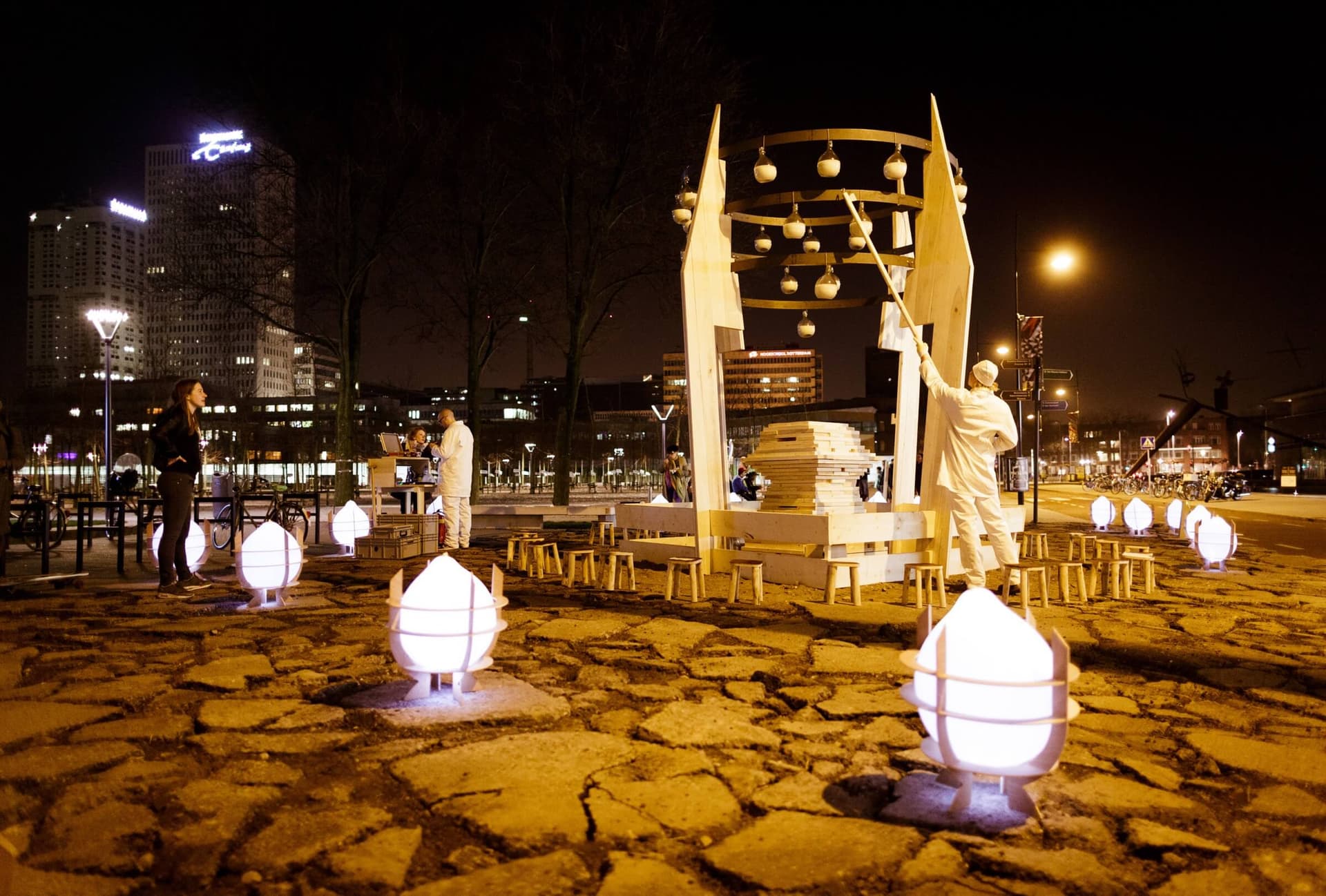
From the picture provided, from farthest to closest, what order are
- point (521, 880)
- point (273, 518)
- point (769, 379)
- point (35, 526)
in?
point (769, 379) < point (35, 526) < point (273, 518) < point (521, 880)

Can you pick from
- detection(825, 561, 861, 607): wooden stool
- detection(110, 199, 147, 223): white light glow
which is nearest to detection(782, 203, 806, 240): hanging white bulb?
detection(825, 561, 861, 607): wooden stool

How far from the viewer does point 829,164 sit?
30.6 ft

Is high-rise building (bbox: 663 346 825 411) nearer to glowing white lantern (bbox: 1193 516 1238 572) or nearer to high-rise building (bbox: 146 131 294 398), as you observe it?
high-rise building (bbox: 146 131 294 398)

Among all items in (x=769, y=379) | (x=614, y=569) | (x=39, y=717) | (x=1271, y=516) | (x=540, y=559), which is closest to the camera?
(x=39, y=717)

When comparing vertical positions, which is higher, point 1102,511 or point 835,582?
point 1102,511

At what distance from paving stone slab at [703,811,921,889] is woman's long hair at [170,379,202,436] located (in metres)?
7.87

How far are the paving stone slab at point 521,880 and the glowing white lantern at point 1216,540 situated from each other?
11.0 metres

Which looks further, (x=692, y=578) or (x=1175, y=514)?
(x=1175, y=514)

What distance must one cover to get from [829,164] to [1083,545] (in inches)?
221

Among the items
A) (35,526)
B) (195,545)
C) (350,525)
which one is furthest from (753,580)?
(35,526)

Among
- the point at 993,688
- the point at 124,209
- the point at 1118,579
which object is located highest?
the point at 124,209

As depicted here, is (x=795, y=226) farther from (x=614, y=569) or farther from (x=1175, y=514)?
(x=1175, y=514)

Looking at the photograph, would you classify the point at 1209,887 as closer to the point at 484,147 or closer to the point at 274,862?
the point at 274,862

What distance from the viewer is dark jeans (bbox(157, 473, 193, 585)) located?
8781 mm
